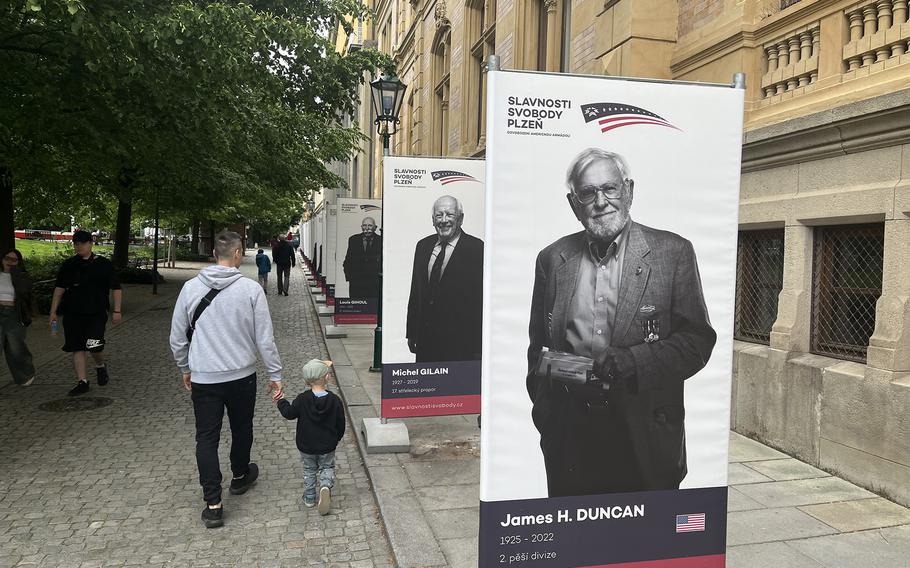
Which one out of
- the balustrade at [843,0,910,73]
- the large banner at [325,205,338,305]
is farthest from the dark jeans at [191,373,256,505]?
the large banner at [325,205,338,305]

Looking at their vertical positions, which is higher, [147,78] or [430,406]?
[147,78]

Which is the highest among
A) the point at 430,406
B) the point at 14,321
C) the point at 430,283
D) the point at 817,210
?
the point at 817,210

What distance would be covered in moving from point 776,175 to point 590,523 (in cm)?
486

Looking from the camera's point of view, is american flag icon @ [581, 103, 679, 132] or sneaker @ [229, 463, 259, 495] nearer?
american flag icon @ [581, 103, 679, 132]

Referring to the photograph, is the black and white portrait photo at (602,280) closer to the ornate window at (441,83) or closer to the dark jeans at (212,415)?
the dark jeans at (212,415)

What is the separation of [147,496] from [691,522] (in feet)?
13.1

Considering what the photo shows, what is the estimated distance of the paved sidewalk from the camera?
4211 millimetres

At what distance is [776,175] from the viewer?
21.8 ft

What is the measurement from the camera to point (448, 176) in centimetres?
665

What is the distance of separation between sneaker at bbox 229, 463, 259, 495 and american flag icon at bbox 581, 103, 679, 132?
12.8ft

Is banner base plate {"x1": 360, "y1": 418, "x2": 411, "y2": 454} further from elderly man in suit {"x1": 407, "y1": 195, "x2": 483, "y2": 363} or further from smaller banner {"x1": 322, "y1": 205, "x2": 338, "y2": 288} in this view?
smaller banner {"x1": 322, "y1": 205, "x2": 338, "y2": 288}

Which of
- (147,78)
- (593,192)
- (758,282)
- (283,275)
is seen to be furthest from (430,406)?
(283,275)

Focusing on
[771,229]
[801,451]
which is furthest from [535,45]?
[801,451]

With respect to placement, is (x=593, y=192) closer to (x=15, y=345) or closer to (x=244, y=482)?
(x=244, y=482)
